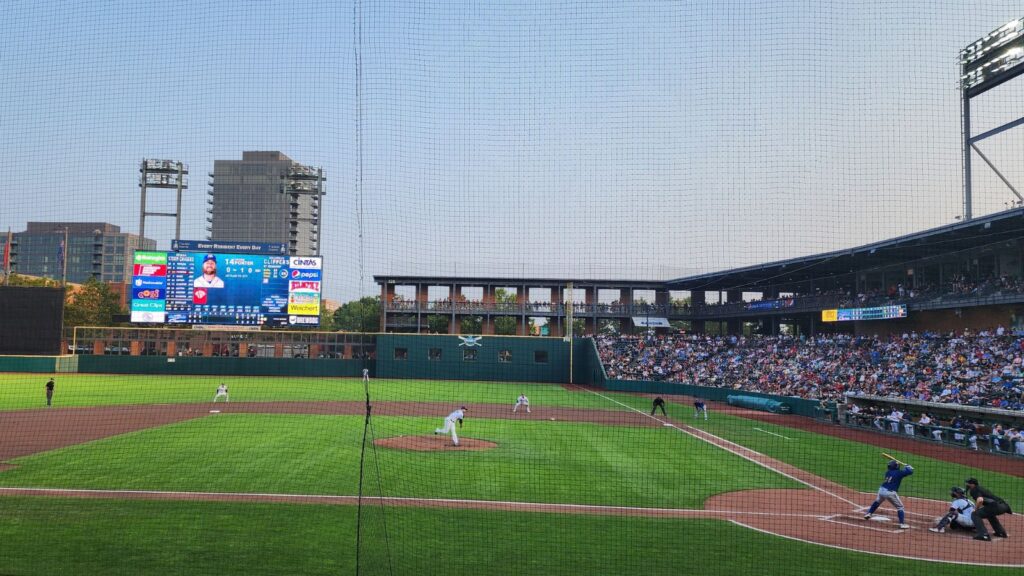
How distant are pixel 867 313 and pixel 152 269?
128ft

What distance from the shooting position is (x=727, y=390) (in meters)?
35.1

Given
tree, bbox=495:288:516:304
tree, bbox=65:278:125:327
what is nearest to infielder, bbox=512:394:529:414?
tree, bbox=495:288:516:304

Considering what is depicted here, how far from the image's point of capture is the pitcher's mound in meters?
18.2

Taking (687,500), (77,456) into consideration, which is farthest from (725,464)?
(77,456)

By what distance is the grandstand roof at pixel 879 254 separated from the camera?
1090 inches

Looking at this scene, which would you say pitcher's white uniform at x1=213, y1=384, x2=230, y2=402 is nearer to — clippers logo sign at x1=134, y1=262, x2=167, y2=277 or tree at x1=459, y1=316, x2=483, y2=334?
clippers logo sign at x1=134, y1=262, x2=167, y2=277

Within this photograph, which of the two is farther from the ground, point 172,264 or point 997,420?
point 172,264

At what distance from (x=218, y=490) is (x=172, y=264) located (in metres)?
30.0

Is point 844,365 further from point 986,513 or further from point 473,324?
point 473,324

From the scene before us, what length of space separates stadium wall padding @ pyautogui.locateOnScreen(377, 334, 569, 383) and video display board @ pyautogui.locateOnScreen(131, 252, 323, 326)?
10268 mm

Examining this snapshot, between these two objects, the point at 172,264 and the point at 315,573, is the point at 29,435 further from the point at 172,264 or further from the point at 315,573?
the point at 172,264

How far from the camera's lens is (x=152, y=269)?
38781 millimetres

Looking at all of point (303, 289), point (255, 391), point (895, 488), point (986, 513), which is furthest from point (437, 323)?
point (986, 513)

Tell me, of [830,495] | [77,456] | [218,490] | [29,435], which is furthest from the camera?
[29,435]
